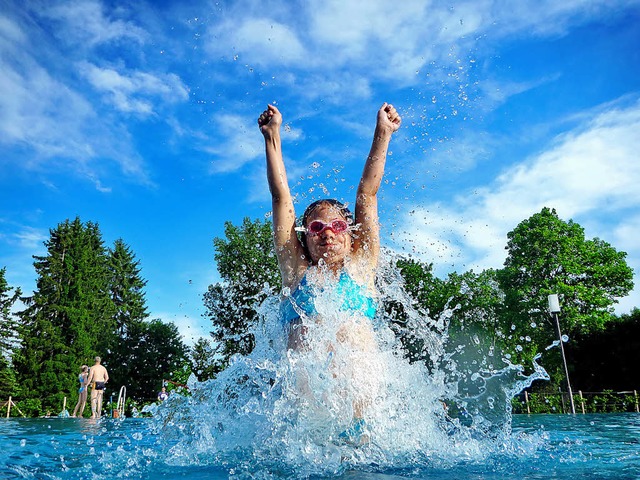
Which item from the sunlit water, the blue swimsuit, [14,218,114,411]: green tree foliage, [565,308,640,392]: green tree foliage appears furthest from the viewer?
[14,218,114,411]: green tree foliage

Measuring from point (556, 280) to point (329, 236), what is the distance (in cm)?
2816

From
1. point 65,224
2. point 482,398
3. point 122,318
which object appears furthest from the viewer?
point 122,318

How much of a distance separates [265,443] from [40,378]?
4006 cm

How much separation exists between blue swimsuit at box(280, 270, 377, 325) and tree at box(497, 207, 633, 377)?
89.1ft

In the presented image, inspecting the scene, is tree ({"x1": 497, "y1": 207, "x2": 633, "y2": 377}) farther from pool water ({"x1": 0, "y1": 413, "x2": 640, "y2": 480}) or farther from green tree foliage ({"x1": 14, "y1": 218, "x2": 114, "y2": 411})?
green tree foliage ({"x1": 14, "y1": 218, "x2": 114, "y2": 411})

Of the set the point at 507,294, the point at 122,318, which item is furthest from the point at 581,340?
the point at 122,318

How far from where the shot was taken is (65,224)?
44250 millimetres

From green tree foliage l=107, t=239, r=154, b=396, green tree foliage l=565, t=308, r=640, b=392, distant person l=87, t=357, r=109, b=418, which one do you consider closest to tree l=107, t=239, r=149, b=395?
green tree foliage l=107, t=239, r=154, b=396

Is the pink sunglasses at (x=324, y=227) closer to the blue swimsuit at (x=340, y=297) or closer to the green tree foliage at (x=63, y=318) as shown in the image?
the blue swimsuit at (x=340, y=297)

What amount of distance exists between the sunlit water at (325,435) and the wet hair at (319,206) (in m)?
0.55

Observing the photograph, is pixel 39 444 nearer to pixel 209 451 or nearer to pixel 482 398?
pixel 209 451

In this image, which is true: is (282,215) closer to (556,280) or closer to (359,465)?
(359,465)

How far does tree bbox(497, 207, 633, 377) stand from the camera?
27203 mm

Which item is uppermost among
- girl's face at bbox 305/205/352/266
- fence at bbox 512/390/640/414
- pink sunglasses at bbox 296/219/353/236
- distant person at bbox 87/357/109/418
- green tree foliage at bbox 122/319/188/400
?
green tree foliage at bbox 122/319/188/400
